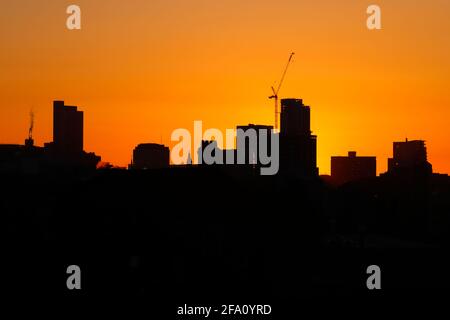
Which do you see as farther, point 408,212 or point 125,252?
point 408,212

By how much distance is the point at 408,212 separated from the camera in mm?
164375

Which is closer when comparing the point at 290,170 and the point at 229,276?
the point at 229,276

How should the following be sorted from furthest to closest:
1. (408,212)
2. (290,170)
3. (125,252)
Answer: (290,170), (408,212), (125,252)

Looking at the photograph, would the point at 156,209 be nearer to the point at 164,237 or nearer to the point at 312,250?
the point at 164,237

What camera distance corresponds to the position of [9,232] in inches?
3351

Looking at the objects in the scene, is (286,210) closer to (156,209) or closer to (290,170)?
(156,209)

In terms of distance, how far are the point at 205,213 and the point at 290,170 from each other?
11851 cm

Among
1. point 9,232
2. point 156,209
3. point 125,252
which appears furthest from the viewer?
point 9,232

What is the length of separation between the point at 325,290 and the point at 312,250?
21848 mm
